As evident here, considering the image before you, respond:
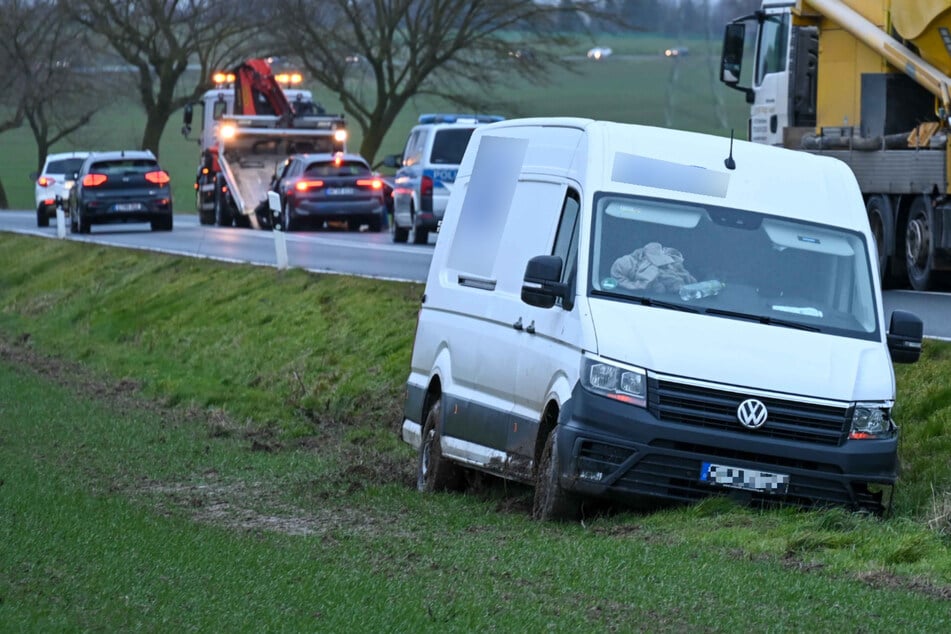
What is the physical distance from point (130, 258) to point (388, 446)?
16.9 meters

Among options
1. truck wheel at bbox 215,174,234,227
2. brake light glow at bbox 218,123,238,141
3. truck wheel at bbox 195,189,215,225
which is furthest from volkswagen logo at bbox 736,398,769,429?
truck wheel at bbox 195,189,215,225

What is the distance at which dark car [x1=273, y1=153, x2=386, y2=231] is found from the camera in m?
36.7

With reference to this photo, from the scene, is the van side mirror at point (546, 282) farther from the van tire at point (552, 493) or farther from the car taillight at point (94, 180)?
the car taillight at point (94, 180)

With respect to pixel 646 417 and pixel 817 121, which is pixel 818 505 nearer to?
pixel 646 417

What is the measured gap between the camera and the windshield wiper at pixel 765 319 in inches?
365

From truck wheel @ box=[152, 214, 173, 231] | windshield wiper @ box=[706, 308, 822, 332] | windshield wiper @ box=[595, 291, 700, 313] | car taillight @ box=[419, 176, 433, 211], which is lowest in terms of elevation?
truck wheel @ box=[152, 214, 173, 231]

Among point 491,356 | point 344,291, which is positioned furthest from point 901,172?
point 491,356

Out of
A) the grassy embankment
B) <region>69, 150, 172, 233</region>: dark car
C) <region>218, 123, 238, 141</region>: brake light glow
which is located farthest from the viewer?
<region>218, 123, 238, 141</region>: brake light glow

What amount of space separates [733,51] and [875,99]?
6.61 feet

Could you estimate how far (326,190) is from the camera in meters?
37.0

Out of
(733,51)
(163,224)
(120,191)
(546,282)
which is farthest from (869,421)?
(163,224)

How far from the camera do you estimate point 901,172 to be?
1980cm

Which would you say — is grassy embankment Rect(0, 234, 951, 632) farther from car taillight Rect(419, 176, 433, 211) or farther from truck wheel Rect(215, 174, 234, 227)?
truck wheel Rect(215, 174, 234, 227)

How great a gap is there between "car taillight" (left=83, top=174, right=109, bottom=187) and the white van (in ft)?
95.4
